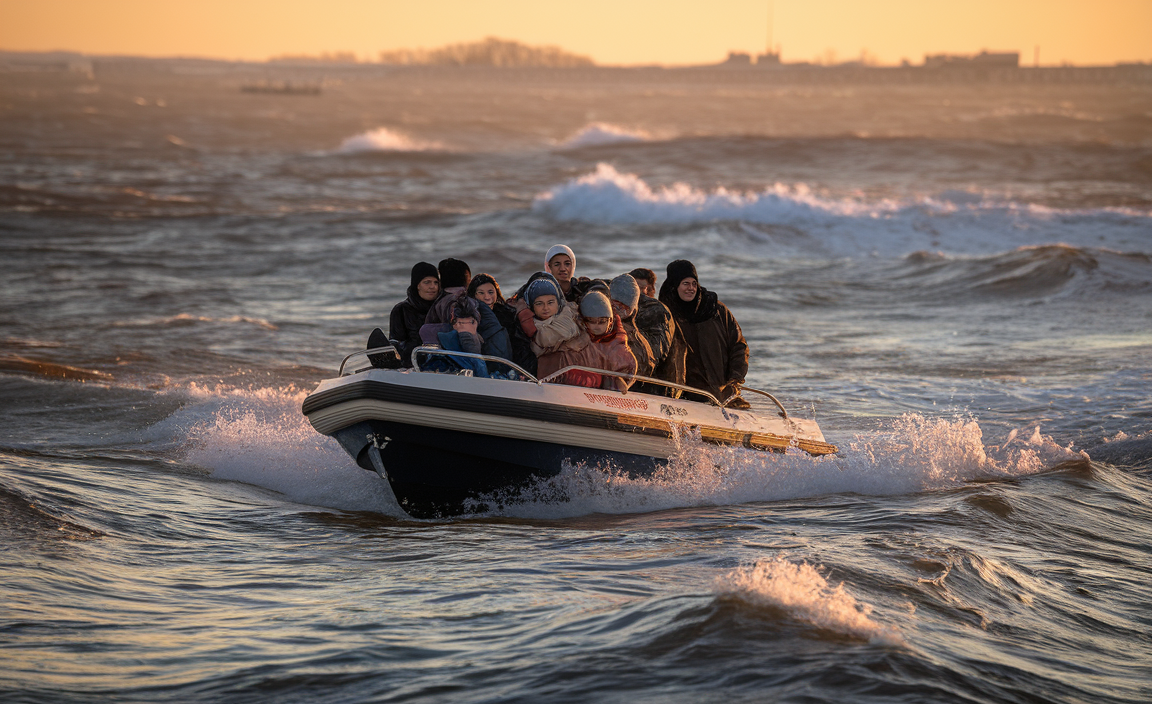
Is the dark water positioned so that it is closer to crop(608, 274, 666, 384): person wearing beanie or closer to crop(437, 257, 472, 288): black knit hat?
crop(608, 274, 666, 384): person wearing beanie

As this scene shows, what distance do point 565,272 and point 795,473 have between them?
2.15 meters

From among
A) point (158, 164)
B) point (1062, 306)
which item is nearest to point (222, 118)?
point (158, 164)

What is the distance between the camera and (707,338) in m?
8.01

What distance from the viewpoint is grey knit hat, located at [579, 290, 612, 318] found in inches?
273

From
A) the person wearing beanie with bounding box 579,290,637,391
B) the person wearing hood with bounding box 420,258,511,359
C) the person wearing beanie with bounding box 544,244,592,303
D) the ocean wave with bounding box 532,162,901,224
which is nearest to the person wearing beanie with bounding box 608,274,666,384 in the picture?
the person wearing beanie with bounding box 579,290,637,391

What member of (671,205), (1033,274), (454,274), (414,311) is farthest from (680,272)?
(671,205)

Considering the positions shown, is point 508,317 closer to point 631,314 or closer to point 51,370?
point 631,314

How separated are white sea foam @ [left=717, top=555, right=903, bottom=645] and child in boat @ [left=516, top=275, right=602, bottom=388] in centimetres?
200

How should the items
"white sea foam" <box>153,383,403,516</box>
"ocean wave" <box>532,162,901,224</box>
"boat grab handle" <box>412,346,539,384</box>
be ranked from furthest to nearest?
1. "ocean wave" <box>532,162,901,224</box>
2. "white sea foam" <box>153,383,403,516</box>
3. "boat grab handle" <box>412,346,539,384</box>

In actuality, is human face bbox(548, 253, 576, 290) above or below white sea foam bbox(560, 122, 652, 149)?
below

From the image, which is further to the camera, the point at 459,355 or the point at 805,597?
the point at 459,355

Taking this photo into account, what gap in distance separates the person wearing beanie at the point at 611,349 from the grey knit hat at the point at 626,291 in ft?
0.41

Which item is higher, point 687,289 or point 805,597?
point 687,289

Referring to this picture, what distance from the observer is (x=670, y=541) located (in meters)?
6.42
